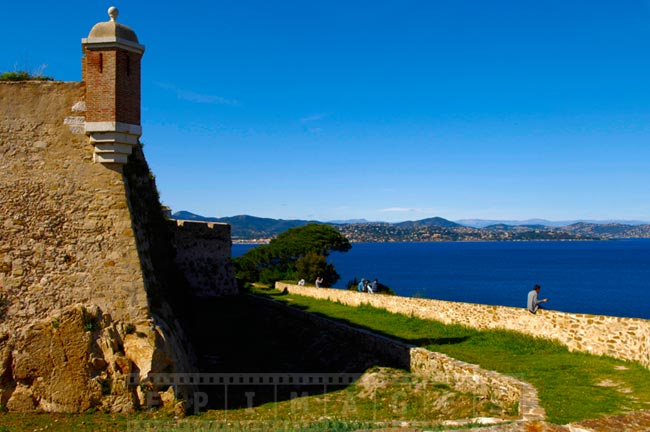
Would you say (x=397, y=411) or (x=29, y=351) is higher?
(x=29, y=351)

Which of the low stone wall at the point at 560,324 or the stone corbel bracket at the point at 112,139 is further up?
the stone corbel bracket at the point at 112,139

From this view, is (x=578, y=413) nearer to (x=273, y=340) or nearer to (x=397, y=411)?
(x=397, y=411)

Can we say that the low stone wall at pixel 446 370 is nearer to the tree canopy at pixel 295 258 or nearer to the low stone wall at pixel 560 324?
the low stone wall at pixel 560 324

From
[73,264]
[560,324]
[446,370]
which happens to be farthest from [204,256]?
[560,324]

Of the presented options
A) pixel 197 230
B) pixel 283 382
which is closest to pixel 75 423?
pixel 283 382

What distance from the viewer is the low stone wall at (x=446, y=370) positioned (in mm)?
10153

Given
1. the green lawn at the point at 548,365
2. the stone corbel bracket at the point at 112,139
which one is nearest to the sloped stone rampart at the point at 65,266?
the stone corbel bracket at the point at 112,139

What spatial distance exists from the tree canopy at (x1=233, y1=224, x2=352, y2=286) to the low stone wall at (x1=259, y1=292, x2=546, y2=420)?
2457 cm

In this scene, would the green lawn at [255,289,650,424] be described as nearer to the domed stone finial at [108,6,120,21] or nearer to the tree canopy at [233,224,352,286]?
the domed stone finial at [108,6,120,21]

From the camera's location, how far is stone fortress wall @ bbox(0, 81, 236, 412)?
1065cm

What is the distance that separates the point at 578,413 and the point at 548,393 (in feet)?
4.98

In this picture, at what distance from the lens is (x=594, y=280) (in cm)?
9044

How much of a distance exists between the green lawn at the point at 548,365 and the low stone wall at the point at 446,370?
34cm

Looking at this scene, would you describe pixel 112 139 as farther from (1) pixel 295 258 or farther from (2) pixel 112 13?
(1) pixel 295 258
